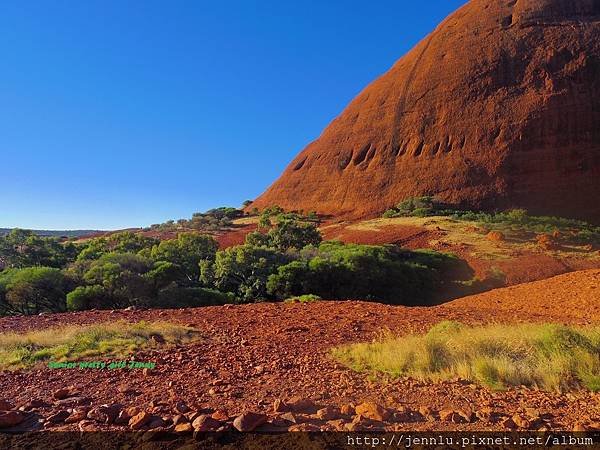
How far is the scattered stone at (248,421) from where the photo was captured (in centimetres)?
386

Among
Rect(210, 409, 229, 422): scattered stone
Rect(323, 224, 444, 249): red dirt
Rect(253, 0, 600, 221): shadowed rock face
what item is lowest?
Rect(210, 409, 229, 422): scattered stone

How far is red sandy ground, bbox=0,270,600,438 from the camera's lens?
14.0ft

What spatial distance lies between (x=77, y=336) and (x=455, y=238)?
77.5ft

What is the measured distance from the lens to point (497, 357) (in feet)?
18.0

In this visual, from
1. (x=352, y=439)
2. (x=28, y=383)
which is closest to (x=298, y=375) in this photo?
(x=352, y=439)

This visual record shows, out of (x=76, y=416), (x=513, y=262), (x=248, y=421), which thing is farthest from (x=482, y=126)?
(x=76, y=416)

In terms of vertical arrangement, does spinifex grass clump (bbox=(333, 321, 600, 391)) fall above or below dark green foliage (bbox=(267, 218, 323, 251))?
below

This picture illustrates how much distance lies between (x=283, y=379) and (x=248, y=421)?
56.8 inches

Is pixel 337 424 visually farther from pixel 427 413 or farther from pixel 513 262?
pixel 513 262

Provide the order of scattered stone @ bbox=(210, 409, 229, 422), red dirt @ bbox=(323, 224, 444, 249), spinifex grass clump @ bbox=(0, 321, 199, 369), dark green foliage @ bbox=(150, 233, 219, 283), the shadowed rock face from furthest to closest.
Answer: the shadowed rock face < red dirt @ bbox=(323, 224, 444, 249) < dark green foliage @ bbox=(150, 233, 219, 283) < spinifex grass clump @ bbox=(0, 321, 199, 369) < scattered stone @ bbox=(210, 409, 229, 422)

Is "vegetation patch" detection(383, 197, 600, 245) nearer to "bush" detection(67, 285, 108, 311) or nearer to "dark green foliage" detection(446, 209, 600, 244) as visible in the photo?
"dark green foliage" detection(446, 209, 600, 244)

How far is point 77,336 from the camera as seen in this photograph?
7879mm

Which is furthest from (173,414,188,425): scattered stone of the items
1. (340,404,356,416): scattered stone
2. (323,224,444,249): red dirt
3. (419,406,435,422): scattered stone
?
(323,224,444,249): red dirt

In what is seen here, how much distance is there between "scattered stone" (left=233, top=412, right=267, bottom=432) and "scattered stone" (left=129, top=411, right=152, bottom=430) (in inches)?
31.1
